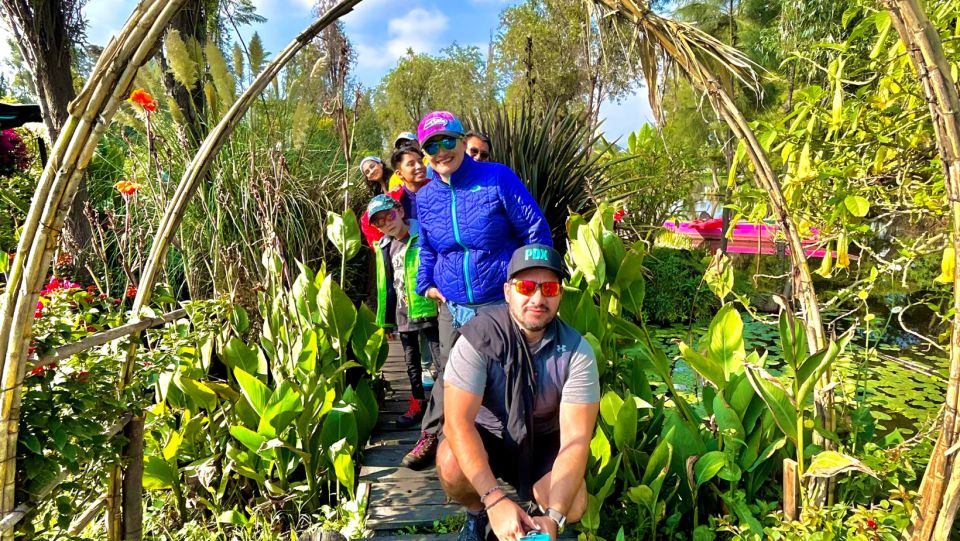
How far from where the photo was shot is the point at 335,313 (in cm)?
259

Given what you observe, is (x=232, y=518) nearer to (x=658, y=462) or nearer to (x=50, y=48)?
(x=658, y=462)

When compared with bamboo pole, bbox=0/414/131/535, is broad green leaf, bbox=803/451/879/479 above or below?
below

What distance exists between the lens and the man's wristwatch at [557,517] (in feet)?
4.90

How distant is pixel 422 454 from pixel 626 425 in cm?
97

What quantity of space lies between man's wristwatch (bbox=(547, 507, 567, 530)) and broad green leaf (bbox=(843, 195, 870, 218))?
1.17 m

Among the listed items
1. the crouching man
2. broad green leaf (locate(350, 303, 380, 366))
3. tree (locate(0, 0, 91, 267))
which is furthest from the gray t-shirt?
tree (locate(0, 0, 91, 267))

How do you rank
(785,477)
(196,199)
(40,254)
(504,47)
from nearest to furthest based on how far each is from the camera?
(40,254), (785,477), (196,199), (504,47)

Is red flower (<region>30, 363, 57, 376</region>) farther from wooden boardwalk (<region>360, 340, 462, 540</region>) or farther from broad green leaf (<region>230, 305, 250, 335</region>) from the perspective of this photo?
wooden boardwalk (<region>360, 340, 462, 540</region>)

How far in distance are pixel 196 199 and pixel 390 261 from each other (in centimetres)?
139

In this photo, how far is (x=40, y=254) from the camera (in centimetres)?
121

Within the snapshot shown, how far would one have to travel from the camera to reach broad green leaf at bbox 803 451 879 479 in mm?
1411

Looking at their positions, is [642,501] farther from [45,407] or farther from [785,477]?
[45,407]

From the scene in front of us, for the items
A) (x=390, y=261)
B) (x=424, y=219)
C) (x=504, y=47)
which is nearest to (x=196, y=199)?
(x=390, y=261)

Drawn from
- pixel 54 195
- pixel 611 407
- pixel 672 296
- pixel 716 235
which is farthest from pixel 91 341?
pixel 716 235
